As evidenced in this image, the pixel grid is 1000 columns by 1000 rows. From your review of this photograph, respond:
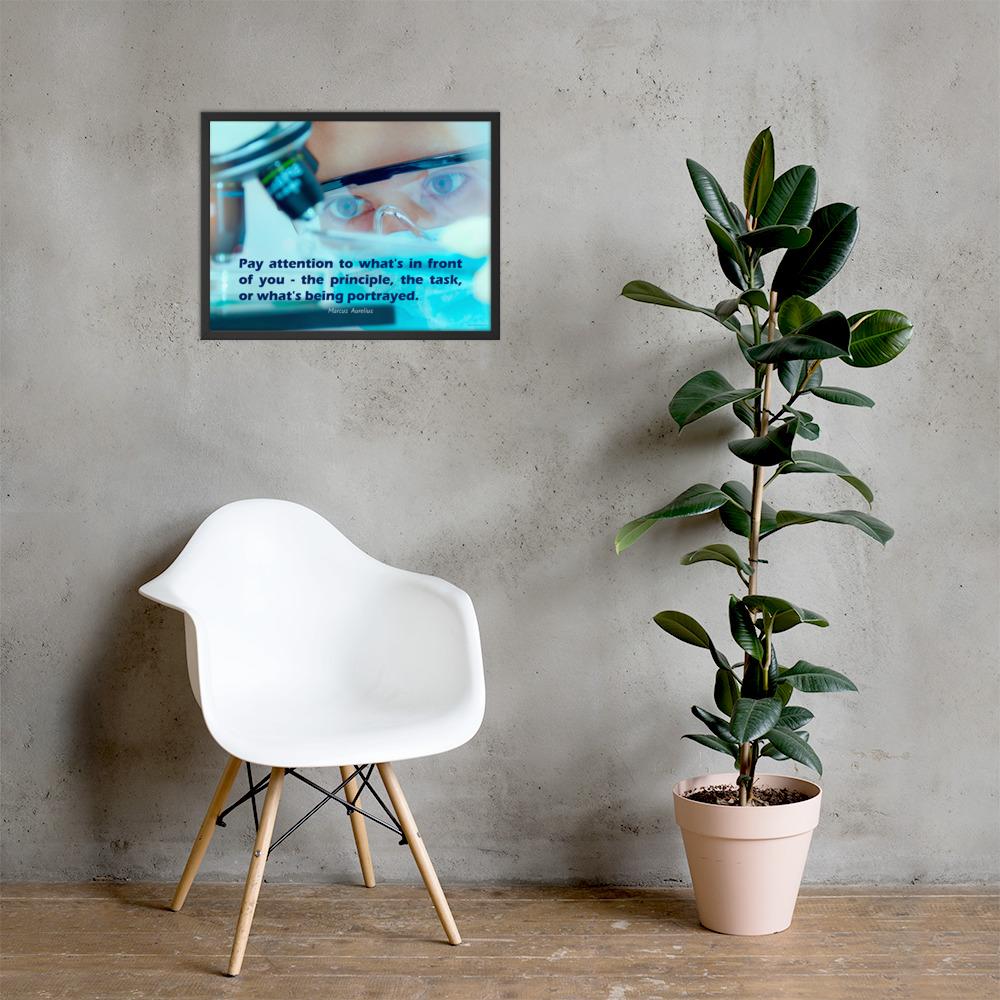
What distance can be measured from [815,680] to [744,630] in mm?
181

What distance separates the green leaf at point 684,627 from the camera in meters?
2.23

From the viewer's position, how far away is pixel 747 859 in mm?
2146

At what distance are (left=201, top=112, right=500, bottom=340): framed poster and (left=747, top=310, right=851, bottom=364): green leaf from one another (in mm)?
763

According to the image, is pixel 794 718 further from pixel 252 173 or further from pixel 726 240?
pixel 252 173

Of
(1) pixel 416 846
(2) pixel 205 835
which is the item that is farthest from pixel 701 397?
(2) pixel 205 835

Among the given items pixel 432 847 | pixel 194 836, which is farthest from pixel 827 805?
pixel 194 836

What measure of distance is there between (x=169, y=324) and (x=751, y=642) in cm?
158

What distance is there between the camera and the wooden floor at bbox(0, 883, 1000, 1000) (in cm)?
195

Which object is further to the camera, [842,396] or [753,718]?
[842,396]

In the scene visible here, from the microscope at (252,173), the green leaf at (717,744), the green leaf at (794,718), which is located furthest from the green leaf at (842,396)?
the microscope at (252,173)

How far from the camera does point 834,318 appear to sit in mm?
1909

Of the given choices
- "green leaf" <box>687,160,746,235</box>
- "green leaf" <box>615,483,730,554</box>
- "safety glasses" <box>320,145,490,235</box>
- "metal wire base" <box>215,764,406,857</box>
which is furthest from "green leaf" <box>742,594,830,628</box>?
"safety glasses" <box>320,145,490,235</box>

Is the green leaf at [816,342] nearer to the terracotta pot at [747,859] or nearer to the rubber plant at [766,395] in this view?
the rubber plant at [766,395]

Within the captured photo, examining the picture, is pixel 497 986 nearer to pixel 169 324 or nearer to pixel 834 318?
pixel 834 318
